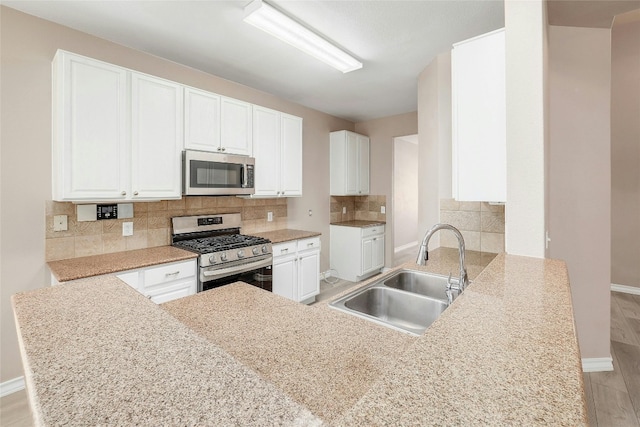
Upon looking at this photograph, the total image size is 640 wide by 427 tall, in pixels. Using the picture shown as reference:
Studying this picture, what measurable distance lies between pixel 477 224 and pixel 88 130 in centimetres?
317

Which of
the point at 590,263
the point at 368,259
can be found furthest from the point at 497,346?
the point at 368,259

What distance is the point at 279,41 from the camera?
101 inches

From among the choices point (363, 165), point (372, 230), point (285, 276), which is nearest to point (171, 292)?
point (285, 276)

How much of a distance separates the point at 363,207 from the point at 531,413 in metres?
4.99

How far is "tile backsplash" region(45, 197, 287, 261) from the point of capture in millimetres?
2273

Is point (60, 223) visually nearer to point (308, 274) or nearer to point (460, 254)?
point (308, 274)

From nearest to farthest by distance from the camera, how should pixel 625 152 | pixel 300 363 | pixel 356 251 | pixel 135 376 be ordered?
pixel 135 376 < pixel 300 363 < pixel 625 152 < pixel 356 251

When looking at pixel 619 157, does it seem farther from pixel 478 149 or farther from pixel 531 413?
pixel 531 413

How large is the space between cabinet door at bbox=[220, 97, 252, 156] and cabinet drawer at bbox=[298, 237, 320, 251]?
1212 mm

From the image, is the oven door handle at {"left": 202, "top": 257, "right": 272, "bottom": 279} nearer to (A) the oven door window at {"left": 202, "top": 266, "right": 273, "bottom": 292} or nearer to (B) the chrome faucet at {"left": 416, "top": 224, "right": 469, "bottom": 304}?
(A) the oven door window at {"left": 202, "top": 266, "right": 273, "bottom": 292}

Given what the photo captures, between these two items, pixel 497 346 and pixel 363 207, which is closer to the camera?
pixel 497 346

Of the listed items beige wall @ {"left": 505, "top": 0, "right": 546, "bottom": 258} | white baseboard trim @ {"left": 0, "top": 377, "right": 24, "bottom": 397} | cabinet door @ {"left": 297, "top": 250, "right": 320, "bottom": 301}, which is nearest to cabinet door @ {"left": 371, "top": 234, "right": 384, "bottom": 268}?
cabinet door @ {"left": 297, "top": 250, "right": 320, "bottom": 301}

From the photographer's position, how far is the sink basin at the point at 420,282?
187 centimetres

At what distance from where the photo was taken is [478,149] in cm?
186
